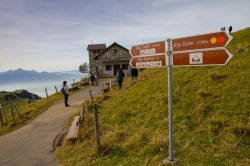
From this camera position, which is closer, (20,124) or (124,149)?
(124,149)

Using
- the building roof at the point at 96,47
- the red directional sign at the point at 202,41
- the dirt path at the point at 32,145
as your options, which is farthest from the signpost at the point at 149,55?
the building roof at the point at 96,47

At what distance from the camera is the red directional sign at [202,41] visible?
173 inches

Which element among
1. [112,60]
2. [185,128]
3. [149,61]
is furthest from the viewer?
[112,60]

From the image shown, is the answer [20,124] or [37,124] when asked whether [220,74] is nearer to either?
[37,124]

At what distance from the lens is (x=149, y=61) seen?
5.66 meters

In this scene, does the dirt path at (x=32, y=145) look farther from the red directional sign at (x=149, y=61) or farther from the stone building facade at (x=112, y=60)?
the stone building facade at (x=112, y=60)

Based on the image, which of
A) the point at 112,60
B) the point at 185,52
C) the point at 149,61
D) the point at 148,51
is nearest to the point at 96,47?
the point at 112,60

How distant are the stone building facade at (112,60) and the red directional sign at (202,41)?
1591 inches

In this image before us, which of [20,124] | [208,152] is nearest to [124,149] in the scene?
[208,152]

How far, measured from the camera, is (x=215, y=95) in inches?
376

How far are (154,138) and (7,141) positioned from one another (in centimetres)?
830

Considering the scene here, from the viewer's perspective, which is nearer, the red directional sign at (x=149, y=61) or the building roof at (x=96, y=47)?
the red directional sign at (x=149, y=61)

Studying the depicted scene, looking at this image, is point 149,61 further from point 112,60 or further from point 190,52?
point 112,60

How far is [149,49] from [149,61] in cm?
31
